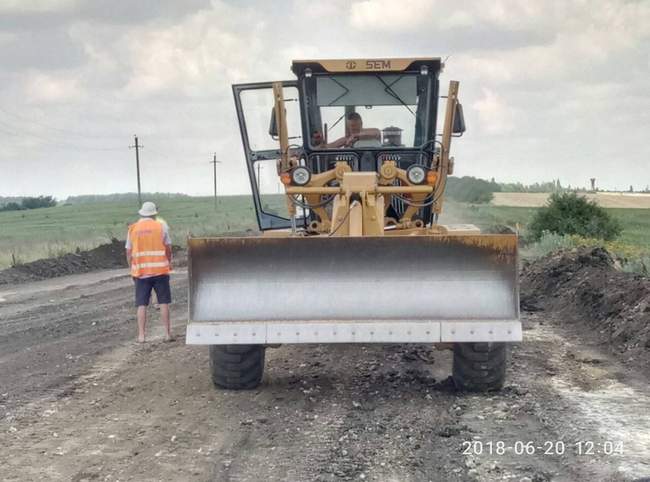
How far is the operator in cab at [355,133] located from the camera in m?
10.4

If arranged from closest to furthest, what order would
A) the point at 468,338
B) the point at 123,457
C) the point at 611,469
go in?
the point at 611,469, the point at 123,457, the point at 468,338

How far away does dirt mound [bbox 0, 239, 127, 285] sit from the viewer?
2262 cm

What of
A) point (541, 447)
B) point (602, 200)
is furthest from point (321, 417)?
point (602, 200)

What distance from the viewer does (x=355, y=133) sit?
1043 cm

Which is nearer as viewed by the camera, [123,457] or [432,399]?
[123,457]

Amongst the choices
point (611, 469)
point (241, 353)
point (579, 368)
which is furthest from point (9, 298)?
point (611, 469)

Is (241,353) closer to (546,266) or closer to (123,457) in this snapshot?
(123,457)

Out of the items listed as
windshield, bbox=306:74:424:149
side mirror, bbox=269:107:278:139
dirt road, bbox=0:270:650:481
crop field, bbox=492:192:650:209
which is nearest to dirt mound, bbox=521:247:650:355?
dirt road, bbox=0:270:650:481

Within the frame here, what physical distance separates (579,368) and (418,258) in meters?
2.67

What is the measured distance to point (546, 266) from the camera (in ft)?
56.0

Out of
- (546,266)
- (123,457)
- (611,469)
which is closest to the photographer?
(611,469)

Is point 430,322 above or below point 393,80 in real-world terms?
below

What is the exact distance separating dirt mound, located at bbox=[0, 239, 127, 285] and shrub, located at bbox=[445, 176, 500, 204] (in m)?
44.1

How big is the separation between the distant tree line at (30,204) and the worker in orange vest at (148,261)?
96.4 metres
